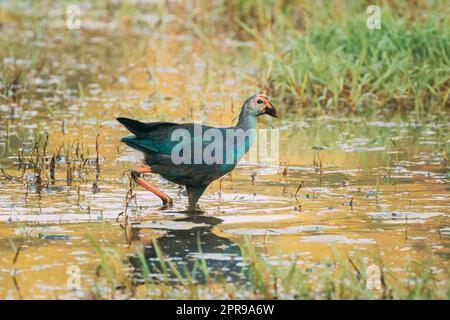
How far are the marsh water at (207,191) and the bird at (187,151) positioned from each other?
Answer: 0.20 metres

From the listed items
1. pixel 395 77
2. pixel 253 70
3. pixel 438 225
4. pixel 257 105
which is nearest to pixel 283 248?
pixel 438 225

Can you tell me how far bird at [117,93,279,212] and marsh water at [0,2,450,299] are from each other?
0.20m

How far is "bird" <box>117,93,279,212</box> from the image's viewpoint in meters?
8.71

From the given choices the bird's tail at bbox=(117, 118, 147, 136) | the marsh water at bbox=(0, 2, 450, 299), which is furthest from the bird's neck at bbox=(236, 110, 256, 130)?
the bird's tail at bbox=(117, 118, 147, 136)

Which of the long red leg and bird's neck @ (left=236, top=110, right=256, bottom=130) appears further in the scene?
bird's neck @ (left=236, top=110, right=256, bottom=130)

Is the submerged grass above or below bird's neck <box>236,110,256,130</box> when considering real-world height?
below

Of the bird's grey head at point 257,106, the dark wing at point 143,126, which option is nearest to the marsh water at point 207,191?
the dark wing at point 143,126

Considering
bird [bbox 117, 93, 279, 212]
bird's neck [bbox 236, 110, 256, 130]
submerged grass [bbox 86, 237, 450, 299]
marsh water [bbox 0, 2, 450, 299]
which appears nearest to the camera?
submerged grass [bbox 86, 237, 450, 299]

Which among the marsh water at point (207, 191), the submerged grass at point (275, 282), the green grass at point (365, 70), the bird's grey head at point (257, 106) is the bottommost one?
the submerged grass at point (275, 282)

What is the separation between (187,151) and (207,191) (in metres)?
0.83

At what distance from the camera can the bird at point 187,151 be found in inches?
343

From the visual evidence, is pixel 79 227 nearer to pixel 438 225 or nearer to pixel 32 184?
pixel 32 184

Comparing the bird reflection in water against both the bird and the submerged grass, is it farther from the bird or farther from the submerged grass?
the bird

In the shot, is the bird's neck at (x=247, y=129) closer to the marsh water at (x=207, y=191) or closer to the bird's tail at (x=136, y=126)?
the marsh water at (x=207, y=191)
